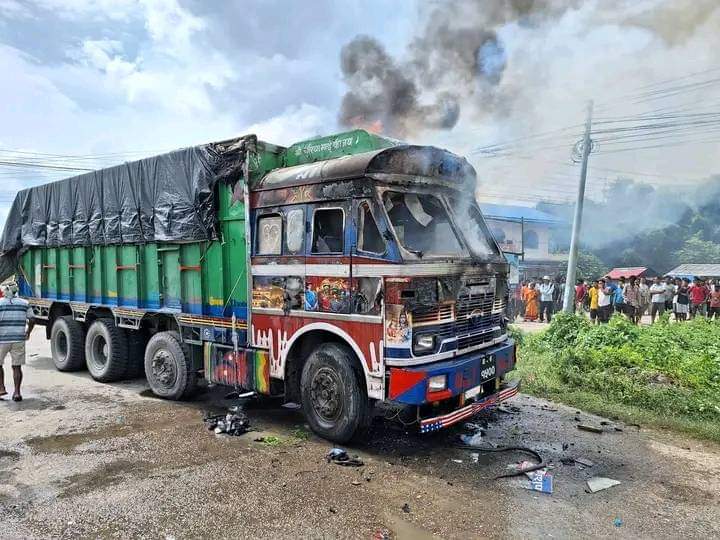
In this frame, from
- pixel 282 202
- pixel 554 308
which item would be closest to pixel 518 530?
pixel 282 202

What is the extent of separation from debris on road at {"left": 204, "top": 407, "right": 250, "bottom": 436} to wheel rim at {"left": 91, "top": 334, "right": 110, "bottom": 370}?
11.0 ft

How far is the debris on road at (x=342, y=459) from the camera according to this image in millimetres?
5004

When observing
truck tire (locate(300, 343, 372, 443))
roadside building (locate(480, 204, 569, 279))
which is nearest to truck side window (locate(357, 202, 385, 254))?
truck tire (locate(300, 343, 372, 443))

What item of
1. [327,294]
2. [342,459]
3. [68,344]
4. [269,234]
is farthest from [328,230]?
[68,344]

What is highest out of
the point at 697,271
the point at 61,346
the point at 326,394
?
the point at 697,271

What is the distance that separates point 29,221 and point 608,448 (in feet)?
35.3

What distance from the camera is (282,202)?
592 centimetres

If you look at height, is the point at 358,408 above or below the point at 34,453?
above

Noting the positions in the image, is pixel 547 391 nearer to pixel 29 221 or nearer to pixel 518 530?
pixel 518 530

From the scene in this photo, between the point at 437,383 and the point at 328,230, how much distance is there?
194 centimetres

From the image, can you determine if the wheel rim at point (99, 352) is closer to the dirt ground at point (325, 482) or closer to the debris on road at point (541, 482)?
the dirt ground at point (325, 482)

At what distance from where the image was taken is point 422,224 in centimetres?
561

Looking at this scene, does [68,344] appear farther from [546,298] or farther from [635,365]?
[546,298]

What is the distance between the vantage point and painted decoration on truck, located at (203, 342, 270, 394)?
239 inches
